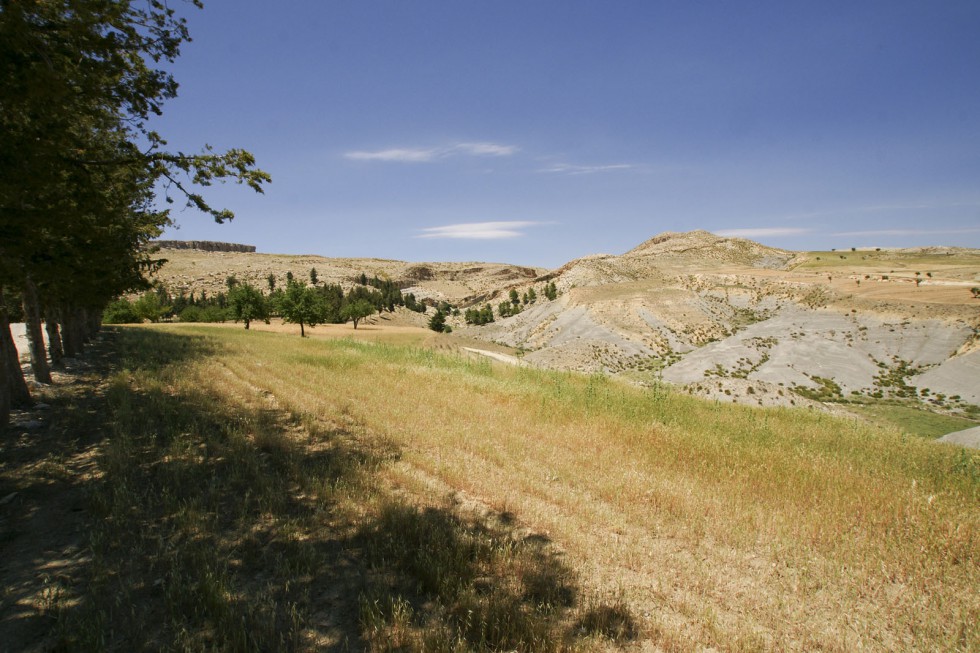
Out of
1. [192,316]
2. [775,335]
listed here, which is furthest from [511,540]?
[192,316]

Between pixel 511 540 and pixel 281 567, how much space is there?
2.67m

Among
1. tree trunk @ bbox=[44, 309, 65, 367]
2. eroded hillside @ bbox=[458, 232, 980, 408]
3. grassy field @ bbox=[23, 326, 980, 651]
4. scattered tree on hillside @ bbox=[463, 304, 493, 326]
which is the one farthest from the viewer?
scattered tree on hillside @ bbox=[463, 304, 493, 326]

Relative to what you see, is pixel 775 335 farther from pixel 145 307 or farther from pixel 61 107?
pixel 145 307

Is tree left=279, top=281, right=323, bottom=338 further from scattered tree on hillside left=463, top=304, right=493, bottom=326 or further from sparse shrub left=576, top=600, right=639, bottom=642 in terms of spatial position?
scattered tree on hillside left=463, top=304, right=493, bottom=326

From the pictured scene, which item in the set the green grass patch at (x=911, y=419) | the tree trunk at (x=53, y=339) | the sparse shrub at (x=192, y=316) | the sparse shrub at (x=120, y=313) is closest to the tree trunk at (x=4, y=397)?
the tree trunk at (x=53, y=339)

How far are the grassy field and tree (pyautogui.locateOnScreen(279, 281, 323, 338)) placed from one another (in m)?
52.5

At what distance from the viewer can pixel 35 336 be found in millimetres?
13234

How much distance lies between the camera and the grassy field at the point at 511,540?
373 cm

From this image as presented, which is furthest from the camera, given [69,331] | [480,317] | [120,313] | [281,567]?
[480,317]

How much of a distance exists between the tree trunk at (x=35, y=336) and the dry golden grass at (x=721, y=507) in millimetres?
6634

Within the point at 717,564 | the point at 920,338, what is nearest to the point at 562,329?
the point at 920,338

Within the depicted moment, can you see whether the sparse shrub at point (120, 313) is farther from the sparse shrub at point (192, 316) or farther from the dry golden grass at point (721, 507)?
the dry golden grass at point (721, 507)

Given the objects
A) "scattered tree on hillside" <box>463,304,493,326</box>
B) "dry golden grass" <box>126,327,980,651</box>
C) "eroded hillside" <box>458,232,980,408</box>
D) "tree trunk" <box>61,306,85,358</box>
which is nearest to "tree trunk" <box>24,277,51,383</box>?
"dry golden grass" <box>126,327,980,651</box>

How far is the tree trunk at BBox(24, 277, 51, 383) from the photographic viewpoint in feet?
43.0
